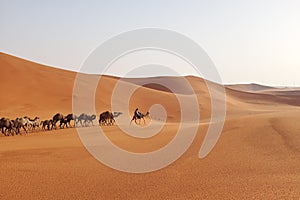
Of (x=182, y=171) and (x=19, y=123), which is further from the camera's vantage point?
(x=19, y=123)

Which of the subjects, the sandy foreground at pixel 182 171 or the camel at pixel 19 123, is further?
the camel at pixel 19 123

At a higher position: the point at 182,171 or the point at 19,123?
the point at 19,123

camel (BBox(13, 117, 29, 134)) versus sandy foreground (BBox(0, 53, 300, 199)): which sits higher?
camel (BBox(13, 117, 29, 134))

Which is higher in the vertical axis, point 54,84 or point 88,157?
point 54,84

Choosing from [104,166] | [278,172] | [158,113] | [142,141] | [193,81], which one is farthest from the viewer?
[193,81]

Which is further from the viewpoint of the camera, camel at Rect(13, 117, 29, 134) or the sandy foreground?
camel at Rect(13, 117, 29, 134)

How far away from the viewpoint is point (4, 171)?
9.35 meters

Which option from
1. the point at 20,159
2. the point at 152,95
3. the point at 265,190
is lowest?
the point at 265,190

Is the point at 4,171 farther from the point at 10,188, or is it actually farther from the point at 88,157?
the point at 88,157

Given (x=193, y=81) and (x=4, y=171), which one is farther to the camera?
(x=193, y=81)

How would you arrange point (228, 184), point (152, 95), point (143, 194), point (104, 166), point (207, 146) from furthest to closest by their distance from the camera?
point (152, 95) → point (207, 146) → point (104, 166) → point (228, 184) → point (143, 194)

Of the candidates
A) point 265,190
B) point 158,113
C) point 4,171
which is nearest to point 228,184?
point 265,190

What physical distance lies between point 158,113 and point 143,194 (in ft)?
120

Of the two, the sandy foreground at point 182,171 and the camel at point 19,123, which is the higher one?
the camel at point 19,123
